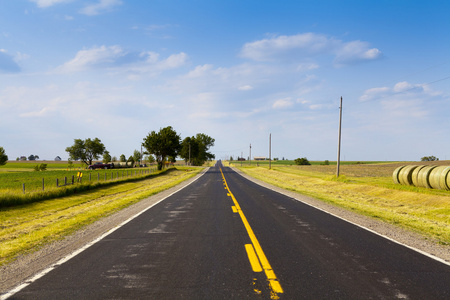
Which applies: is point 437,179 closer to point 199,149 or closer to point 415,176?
point 415,176

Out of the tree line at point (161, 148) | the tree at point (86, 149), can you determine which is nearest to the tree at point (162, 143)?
the tree line at point (161, 148)

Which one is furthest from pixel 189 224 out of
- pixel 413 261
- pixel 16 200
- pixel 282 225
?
pixel 16 200

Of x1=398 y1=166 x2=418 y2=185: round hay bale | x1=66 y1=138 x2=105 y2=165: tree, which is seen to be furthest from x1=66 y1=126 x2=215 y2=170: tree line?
x1=398 y1=166 x2=418 y2=185: round hay bale

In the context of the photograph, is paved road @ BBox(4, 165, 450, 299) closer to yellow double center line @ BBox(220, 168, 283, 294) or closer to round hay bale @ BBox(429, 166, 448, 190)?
yellow double center line @ BBox(220, 168, 283, 294)

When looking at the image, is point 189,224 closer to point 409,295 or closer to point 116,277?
point 116,277

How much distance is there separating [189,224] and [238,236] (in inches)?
81.9

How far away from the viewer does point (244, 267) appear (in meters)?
4.92

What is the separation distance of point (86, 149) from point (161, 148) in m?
48.8

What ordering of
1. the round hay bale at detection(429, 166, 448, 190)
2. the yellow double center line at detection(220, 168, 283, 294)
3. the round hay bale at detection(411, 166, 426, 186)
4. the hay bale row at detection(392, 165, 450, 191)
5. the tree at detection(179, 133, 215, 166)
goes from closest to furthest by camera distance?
1. the yellow double center line at detection(220, 168, 283, 294)
2. the hay bale row at detection(392, 165, 450, 191)
3. the round hay bale at detection(429, 166, 448, 190)
4. the round hay bale at detection(411, 166, 426, 186)
5. the tree at detection(179, 133, 215, 166)

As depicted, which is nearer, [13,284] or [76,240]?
[13,284]

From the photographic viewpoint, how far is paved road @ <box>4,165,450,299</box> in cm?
398

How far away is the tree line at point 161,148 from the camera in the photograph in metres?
63.8

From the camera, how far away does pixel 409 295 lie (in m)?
3.91

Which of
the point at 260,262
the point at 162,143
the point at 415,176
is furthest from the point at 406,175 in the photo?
the point at 162,143
